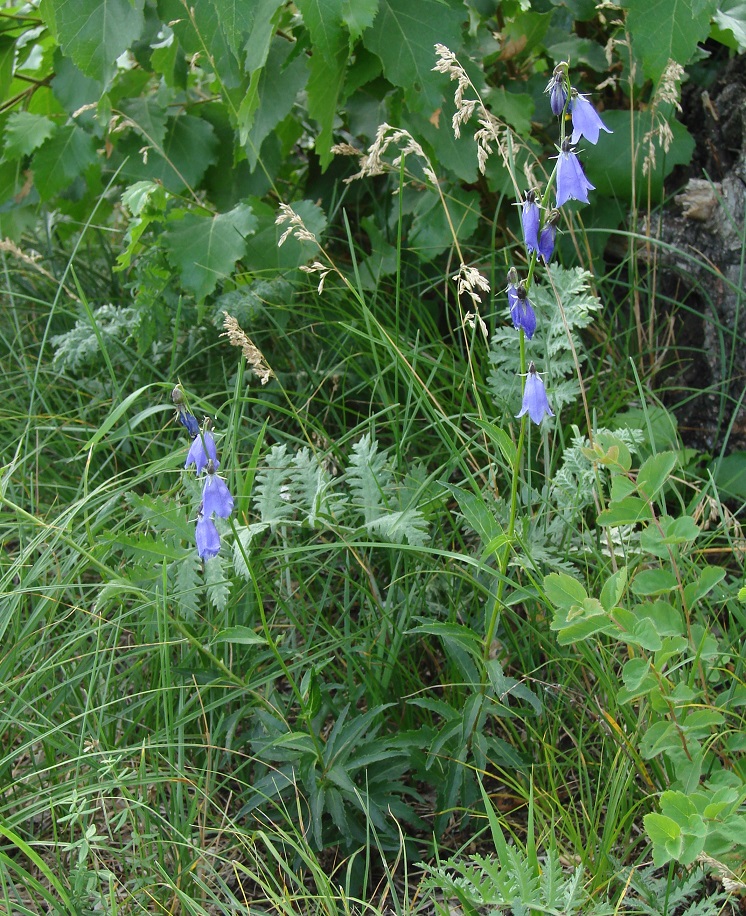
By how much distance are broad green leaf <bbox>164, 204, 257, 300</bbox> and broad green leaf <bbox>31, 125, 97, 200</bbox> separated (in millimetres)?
480

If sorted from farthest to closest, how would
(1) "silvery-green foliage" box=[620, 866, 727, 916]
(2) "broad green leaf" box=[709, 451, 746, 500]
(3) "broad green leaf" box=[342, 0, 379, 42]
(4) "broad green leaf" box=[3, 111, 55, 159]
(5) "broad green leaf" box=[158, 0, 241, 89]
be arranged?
(4) "broad green leaf" box=[3, 111, 55, 159] → (2) "broad green leaf" box=[709, 451, 746, 500] → (5) "broad green leaf" box=[158, 0, 241, 89] → (3) "broad green leaf" box=[342, 0, 379, 42] → (1) "silvery-green foliage" box=[620, 866, 727, 916]

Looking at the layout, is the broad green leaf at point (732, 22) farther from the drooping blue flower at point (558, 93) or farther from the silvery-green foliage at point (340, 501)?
the silvery-green foliage at point (340, 501)

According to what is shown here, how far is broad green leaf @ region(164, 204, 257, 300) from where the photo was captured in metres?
2.56

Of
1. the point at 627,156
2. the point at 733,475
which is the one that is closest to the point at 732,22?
the point at 627,156

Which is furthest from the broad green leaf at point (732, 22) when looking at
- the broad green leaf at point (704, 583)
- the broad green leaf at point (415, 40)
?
the broad green leaf at point (704, 583)

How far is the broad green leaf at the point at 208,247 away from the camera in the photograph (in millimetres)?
2561

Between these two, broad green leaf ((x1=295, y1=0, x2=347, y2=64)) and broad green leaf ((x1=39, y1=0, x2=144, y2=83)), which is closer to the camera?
broad green leaf ((x1=295, y1=0, x2=347, y2=64))

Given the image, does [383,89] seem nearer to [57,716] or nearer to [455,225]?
[455,225]

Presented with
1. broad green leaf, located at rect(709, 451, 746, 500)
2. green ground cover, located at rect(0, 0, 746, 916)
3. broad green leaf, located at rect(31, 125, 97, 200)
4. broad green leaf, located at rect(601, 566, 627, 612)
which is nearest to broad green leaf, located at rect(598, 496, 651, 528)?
green ground cover, located at rect(0, 0, 746, 916)

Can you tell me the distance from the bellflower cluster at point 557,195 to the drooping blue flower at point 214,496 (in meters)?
0.52

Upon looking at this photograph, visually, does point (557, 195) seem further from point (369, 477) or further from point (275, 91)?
point (275, 91)

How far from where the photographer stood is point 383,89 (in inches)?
107

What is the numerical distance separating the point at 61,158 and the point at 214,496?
177cm

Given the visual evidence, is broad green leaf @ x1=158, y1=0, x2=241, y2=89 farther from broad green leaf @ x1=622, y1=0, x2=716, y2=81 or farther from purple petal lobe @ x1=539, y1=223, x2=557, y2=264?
purple petal lobe @ x1=539, y1=223, x2=557, y2=264
